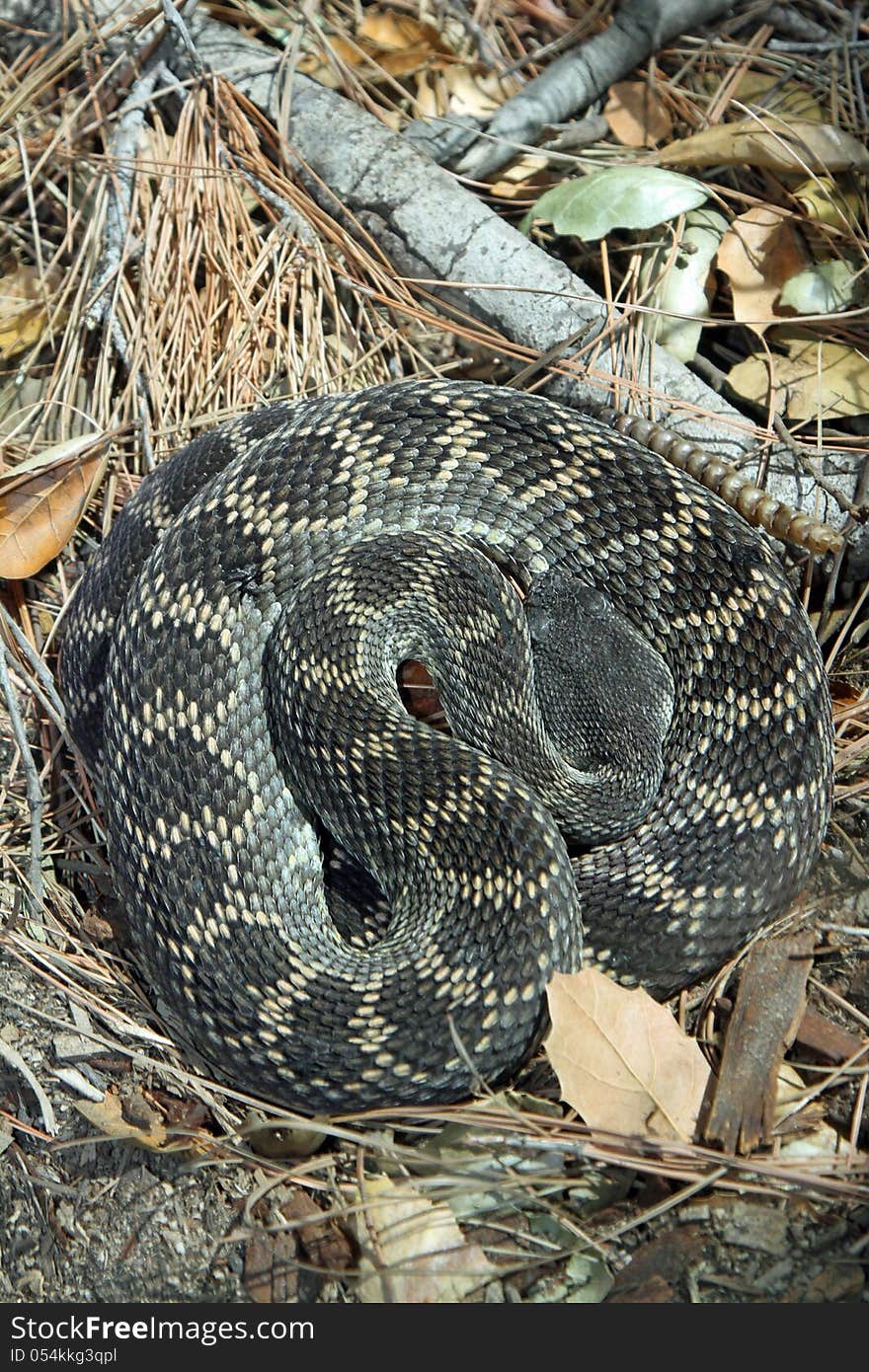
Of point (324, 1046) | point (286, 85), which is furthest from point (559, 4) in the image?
point (324, 1046)

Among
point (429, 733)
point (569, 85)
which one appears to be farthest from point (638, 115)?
point (429, 733)

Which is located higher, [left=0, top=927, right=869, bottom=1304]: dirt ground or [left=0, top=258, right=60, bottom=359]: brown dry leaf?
[left=0, top=258, right=60, bottom=359]: brown dry leaf

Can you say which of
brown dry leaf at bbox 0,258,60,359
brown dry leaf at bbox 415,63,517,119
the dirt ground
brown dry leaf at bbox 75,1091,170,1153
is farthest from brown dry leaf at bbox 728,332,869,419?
brown dry leaf at bbox 75,1091,170,1153

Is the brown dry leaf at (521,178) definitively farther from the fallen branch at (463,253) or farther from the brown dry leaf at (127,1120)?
the brown dry leaf at (127,1120)

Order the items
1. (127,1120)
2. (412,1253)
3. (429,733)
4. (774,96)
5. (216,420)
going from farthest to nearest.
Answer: (774,96)
(216,420)
(429,733)
(127,1120)
(412,1253)

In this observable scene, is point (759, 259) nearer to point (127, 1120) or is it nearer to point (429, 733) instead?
point (429, 733)

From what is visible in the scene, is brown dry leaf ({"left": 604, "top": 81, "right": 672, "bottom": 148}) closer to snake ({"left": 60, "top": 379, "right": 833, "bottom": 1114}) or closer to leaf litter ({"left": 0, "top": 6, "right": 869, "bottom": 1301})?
leaf litter ({"left": 0, "top": 6, "right": 869, "bottom": 1301})

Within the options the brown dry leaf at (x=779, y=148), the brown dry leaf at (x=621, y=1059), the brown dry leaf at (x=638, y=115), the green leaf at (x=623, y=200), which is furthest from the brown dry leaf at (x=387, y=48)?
the brown dry leaf at (x=621, y=1059)
